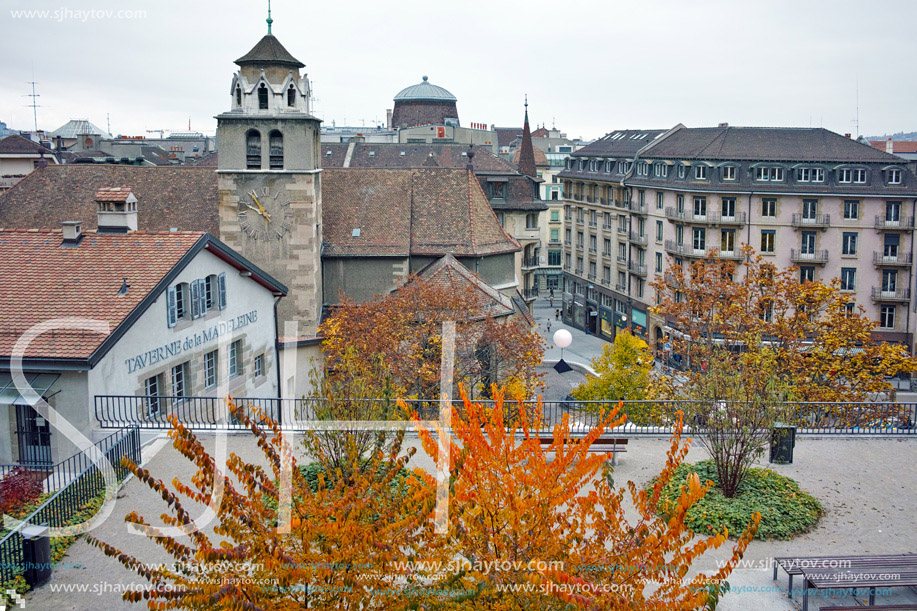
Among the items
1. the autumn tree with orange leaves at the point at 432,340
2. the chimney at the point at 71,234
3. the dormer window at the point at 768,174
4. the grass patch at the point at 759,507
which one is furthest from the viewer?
the dormer window at the point at 768,174

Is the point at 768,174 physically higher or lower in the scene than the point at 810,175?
higher

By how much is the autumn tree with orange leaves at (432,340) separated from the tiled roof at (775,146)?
28340 mm

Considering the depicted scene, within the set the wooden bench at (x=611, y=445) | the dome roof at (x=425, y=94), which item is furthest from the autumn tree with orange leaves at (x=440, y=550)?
the dome roof at (x=425, y=94)

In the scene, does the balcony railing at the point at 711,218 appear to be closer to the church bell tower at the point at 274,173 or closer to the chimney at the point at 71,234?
the church bell tower at the point at 274,173

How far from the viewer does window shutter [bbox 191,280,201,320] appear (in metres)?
22.5

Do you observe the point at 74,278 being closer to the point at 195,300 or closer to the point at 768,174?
the point at 195,300

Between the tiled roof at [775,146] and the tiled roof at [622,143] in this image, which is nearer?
the tiled roof at [775,146]

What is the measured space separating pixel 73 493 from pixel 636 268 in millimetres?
51208

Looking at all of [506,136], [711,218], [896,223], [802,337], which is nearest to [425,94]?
[506,136]

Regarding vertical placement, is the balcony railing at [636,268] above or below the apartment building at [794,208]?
below

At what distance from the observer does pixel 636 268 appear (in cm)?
6088

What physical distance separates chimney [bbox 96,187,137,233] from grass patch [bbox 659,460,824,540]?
17.7 meters

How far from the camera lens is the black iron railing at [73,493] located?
1195 cm

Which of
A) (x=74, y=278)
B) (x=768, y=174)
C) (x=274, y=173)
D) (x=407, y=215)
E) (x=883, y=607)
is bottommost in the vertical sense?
(x=883, y=607)
